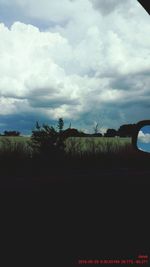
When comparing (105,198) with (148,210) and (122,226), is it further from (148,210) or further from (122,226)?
(122,226)

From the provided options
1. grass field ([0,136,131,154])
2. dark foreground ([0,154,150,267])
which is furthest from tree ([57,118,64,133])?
dark foreground ([0,154,150,267])

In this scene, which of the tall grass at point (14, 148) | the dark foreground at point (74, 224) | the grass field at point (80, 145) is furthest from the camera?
the grass field at point (80, 145)

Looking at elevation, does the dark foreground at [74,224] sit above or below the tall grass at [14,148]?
below

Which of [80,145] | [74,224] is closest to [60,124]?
[80,145]

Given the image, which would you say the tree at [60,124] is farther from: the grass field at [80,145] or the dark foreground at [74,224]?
the dark foreground at [74,224]

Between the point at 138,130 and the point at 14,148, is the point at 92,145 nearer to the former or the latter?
the point at 14,148

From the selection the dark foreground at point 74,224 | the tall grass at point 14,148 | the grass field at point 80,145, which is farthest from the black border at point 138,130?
the grass field at point 80,145

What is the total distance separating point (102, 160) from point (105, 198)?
11.0m

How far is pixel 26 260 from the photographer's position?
371 cm

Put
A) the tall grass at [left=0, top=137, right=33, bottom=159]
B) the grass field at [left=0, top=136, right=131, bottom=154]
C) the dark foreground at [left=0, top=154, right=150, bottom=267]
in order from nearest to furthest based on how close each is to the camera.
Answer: the dark foreground at [left=0, top=154, right=150, bottom=267] < the tall grass at [left=0, top=137, right=33, bottom=159] < the grass field at [left=0, top=136, right=131, bottom=154]

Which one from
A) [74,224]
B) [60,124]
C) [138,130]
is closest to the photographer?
[138,130]

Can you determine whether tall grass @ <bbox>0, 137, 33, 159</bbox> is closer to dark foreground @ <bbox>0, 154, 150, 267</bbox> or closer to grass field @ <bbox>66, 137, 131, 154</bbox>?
grass field @ <bbox>66, 137, 131, 154</bbox>

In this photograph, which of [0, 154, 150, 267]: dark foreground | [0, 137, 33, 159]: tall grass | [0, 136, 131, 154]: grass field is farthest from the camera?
[0, 136, 131, 154]: grass field

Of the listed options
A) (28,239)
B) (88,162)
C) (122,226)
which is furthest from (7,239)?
(88,162)
